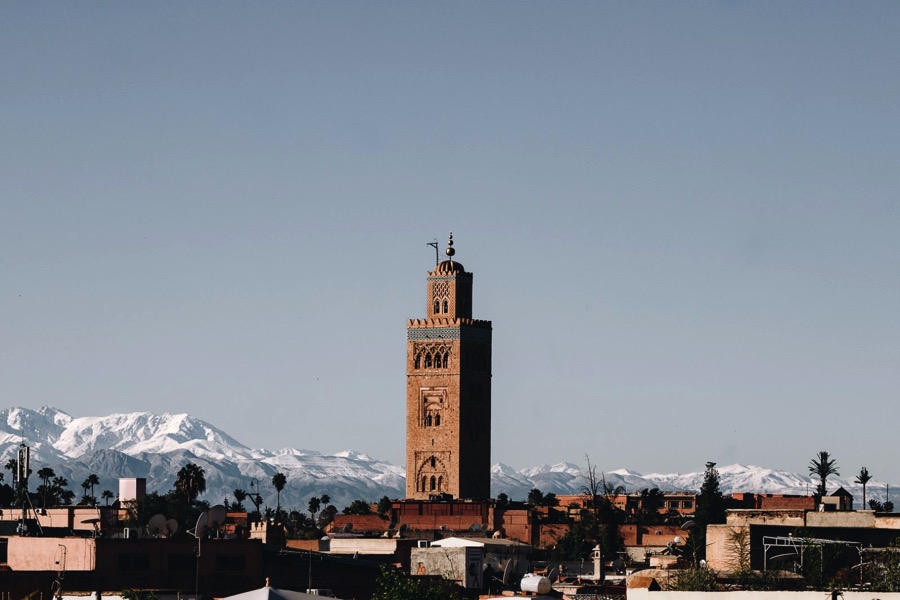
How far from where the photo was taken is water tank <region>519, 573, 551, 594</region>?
79.9 m

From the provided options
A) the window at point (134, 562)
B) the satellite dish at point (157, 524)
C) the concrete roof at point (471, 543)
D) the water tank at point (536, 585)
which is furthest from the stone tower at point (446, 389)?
the water tank at point (536, 585)

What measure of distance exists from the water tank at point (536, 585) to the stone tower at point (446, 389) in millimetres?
113121

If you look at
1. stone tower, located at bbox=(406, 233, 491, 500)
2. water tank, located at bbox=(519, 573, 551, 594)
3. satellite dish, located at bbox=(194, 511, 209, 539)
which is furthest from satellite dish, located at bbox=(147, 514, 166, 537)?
stone tower, located at bbox=(406, 233, 491, 500)

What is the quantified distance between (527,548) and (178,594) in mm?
53979

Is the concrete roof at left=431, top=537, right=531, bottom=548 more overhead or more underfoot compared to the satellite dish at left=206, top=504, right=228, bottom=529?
more underfoot

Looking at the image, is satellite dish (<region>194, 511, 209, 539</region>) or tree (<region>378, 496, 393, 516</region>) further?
tree (<region>378, 496, 393, 516</region>)

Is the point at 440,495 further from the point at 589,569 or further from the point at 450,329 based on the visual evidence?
the point at 589,569

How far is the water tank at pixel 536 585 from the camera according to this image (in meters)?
79.9

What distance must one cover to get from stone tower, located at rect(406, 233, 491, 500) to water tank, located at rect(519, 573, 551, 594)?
11312cm

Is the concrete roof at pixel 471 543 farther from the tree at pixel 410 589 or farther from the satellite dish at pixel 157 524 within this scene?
the satellite dish at pixel 157 524

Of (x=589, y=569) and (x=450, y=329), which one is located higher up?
(x=450, y=329)

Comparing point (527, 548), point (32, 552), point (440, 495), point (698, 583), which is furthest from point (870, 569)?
point (440, 495)

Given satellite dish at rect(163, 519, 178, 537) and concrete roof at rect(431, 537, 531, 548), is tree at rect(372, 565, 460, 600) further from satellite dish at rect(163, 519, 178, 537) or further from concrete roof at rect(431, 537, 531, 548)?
concrete roof at rect(431, 537, 531, 548)

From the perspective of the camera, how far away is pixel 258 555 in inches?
3777
